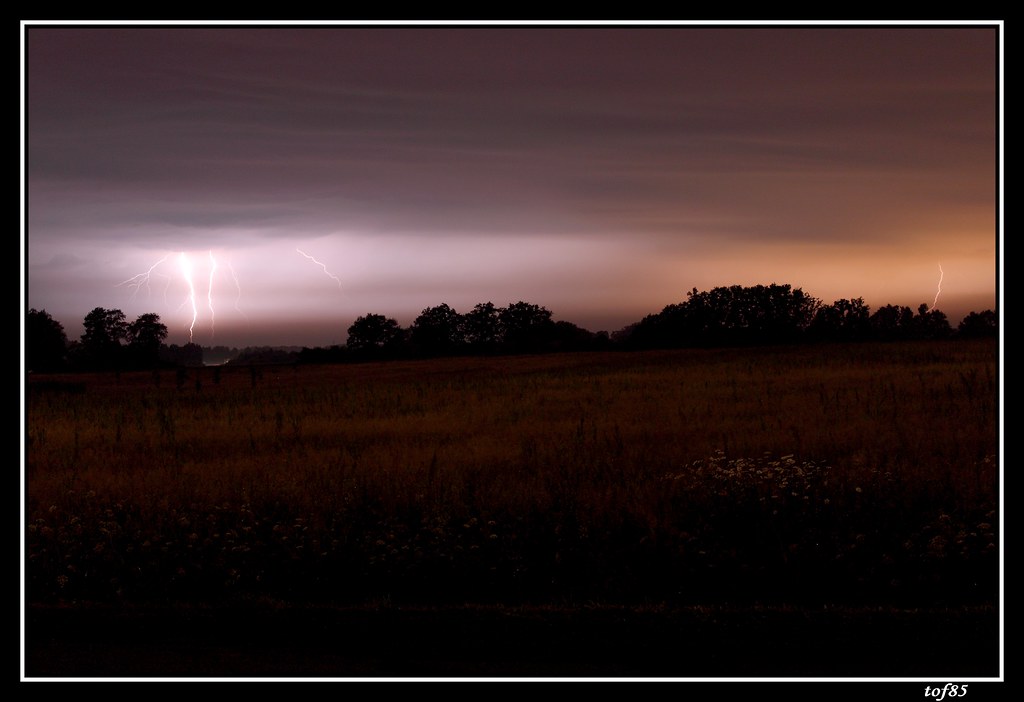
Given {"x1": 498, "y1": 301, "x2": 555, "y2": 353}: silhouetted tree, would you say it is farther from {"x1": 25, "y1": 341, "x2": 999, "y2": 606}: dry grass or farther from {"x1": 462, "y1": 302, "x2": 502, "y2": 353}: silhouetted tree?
{"x1": 25, "y1": 341, "x2": 999, "y2": 606}: dry grass

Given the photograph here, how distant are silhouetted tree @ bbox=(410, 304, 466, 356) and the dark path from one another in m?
59.3

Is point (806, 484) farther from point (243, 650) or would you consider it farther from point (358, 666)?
point (243, 650)

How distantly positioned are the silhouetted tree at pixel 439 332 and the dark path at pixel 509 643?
195 feet

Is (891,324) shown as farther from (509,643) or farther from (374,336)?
(509,643)

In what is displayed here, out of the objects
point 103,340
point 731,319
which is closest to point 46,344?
point 103,340

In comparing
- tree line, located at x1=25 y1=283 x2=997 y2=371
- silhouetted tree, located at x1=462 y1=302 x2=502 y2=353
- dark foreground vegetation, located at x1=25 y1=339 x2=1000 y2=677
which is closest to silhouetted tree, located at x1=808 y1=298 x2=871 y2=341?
tree line, located at x1=25 y1=283 x2=997 y2=371

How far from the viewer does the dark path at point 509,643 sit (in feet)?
13.8

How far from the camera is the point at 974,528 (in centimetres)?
635

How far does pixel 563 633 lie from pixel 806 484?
3787mm

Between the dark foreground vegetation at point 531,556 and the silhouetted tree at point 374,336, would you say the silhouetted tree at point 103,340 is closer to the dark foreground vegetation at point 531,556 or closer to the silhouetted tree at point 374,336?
the silhouetted tree at point 374,336

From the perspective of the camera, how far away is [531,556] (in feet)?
20.1

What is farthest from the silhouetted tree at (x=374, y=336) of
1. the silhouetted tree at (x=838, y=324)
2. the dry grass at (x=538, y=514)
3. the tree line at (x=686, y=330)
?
the dry grass at (x=538, y=514)

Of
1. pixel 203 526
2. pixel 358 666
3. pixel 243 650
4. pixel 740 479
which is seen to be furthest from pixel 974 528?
pixel 203 526

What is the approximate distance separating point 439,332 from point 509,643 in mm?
66468
